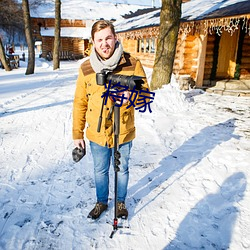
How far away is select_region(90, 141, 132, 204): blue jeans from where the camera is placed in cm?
223

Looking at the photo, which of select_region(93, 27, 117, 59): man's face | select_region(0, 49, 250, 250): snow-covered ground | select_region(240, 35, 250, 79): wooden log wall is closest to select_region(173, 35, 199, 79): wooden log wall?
select_region(240, 35, 250, 79): wooden log wall

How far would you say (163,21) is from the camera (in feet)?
23.1

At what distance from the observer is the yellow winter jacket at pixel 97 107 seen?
6.61ft

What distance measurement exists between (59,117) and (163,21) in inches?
173

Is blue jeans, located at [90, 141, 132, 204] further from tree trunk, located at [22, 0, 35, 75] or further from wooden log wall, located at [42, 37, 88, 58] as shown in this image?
wooden log wall, located at [42, 37, 88, 58]

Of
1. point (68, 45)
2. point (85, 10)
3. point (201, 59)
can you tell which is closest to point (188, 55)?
point (201, 59)

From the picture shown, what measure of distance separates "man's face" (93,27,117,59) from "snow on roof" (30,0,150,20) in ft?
112

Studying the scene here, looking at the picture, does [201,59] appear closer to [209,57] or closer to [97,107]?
[209,57]

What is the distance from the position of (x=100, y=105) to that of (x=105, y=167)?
2.20ft

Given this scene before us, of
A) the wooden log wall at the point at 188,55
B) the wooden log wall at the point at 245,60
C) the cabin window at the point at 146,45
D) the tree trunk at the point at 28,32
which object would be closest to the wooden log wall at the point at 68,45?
the cabin window at the point at 146,45

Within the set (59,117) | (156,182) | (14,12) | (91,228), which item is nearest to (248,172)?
(156,182)

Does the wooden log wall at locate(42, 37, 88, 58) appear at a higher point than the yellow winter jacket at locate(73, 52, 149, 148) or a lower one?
higher

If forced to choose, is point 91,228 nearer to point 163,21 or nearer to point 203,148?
point 203,148

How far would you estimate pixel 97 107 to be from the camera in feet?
6.84
